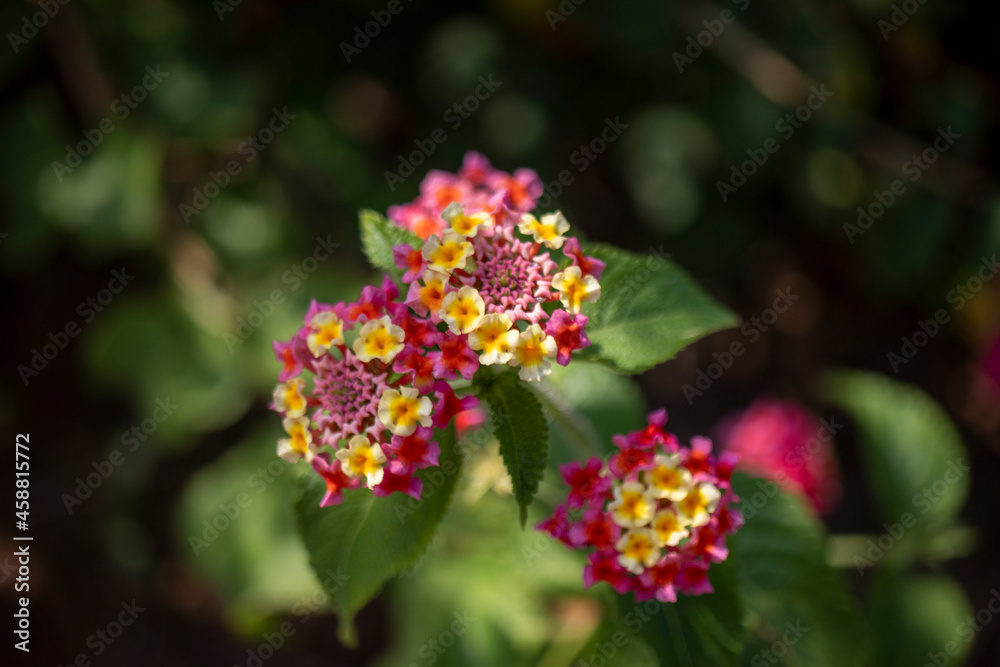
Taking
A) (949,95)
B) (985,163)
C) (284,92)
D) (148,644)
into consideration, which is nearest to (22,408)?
(148,644)

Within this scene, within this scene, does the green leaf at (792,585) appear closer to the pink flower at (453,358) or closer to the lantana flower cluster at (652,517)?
the lantana flower cluster at (652,517)

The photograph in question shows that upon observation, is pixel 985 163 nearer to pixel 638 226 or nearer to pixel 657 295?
pixel 638 226

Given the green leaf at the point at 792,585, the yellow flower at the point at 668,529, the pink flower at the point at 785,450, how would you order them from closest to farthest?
the yellow flower at the point at 668,529 < the green leaf at the point at 792,585 < the pink flower at the point at 785,450

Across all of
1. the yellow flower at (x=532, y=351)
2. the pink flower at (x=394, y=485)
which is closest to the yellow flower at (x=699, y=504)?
the yellow flower at (x=532, y=351)

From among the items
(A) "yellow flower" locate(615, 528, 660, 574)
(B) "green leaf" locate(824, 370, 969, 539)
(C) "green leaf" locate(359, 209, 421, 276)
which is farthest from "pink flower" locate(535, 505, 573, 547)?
(B) "green leaf" locate(824, 370, 969, 539)

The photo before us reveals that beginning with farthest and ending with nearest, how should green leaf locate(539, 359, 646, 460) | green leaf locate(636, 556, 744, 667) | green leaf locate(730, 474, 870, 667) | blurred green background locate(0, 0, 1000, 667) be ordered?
blurred green background locate(0, 0, 1000, 667) → green leaf locate(539, 359, 646, 460) → green leaf locate(730, 474, 870, 667) → green leaf locate(636, 556, 744, 667)

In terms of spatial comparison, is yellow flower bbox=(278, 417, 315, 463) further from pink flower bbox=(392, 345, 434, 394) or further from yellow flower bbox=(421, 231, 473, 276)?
yellow flower bbox=(421, 231, 473, 276)

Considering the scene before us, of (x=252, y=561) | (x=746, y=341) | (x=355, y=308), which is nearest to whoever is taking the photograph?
(x=355, y=308)
